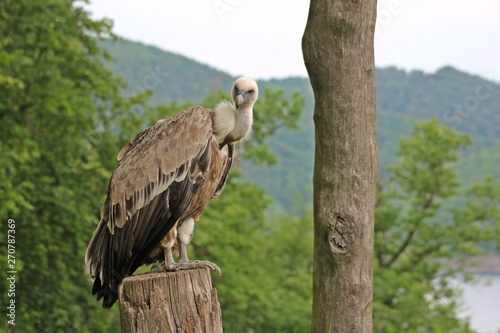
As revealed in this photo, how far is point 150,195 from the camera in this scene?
15.8 feet

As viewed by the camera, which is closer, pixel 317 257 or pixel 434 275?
pixel 317 257

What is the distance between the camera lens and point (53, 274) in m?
13.3

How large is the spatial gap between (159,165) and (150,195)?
200 mm

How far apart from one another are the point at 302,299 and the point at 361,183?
1534 centimetres

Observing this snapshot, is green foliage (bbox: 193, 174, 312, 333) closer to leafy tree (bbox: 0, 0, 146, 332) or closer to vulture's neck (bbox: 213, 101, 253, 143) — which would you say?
leafy tree (bbox: 0, 0, 146, 332)

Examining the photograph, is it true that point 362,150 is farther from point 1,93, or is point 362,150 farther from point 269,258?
point 269,258

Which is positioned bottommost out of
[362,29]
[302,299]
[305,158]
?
[302,299]

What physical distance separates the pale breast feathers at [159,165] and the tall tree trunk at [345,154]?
0.94 metres

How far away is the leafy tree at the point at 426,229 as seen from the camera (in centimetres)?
1962

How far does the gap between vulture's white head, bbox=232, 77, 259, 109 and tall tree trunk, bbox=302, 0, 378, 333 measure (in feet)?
2.56

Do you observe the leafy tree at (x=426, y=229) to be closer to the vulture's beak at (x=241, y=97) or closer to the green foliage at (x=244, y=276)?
the green foliage at (x=244, y=276)

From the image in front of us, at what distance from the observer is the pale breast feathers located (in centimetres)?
480

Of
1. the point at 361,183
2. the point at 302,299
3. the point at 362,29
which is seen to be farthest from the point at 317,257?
the point at 302,299

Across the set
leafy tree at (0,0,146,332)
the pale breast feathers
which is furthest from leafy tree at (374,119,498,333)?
the pale breast feathers
